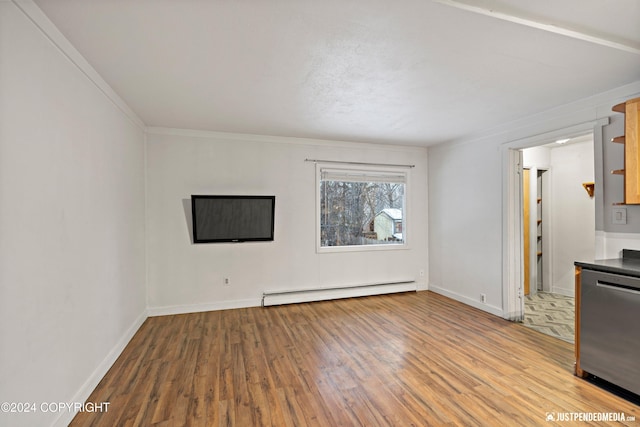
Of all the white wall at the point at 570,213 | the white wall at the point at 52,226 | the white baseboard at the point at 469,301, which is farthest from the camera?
the white wall at the point at 570,213

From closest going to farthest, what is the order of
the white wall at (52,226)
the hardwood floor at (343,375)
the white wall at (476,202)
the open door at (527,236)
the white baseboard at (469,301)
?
the white wall at (52,226), the hardwood floor at (343,375), the white wall at (476,202), the white baseboard at (469,301), the open door at (527,236)

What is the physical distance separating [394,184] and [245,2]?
13.6 feet

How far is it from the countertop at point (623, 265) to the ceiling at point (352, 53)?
157 centimetres

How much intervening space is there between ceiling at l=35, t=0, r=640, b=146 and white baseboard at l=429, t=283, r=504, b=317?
2.56 meters

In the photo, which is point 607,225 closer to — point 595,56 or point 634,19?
point 595,56

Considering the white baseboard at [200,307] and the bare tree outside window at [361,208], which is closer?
the white baseboard at [200,307]

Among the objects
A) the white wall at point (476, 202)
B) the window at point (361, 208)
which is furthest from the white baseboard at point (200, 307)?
the white wall at point (476, 202)

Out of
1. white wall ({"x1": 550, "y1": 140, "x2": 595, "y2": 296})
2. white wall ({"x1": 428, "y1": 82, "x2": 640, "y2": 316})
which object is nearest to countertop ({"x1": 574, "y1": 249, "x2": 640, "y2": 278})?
white wall ({"x1": 428, "y1": 82, "x2": 640, "y2": 316})

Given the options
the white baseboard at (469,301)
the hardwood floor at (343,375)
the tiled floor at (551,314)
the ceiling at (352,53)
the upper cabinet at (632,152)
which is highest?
the ceiling at (352,53)

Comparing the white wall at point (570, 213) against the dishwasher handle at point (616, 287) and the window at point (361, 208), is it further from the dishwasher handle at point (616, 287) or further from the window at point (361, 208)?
the dishwasher handle at point (616, 287)

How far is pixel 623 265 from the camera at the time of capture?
237cm

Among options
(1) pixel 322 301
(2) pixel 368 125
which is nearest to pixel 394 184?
(2) pixel 368 125

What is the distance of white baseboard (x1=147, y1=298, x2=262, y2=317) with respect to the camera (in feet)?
13.2

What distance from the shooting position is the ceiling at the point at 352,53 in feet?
5.54
